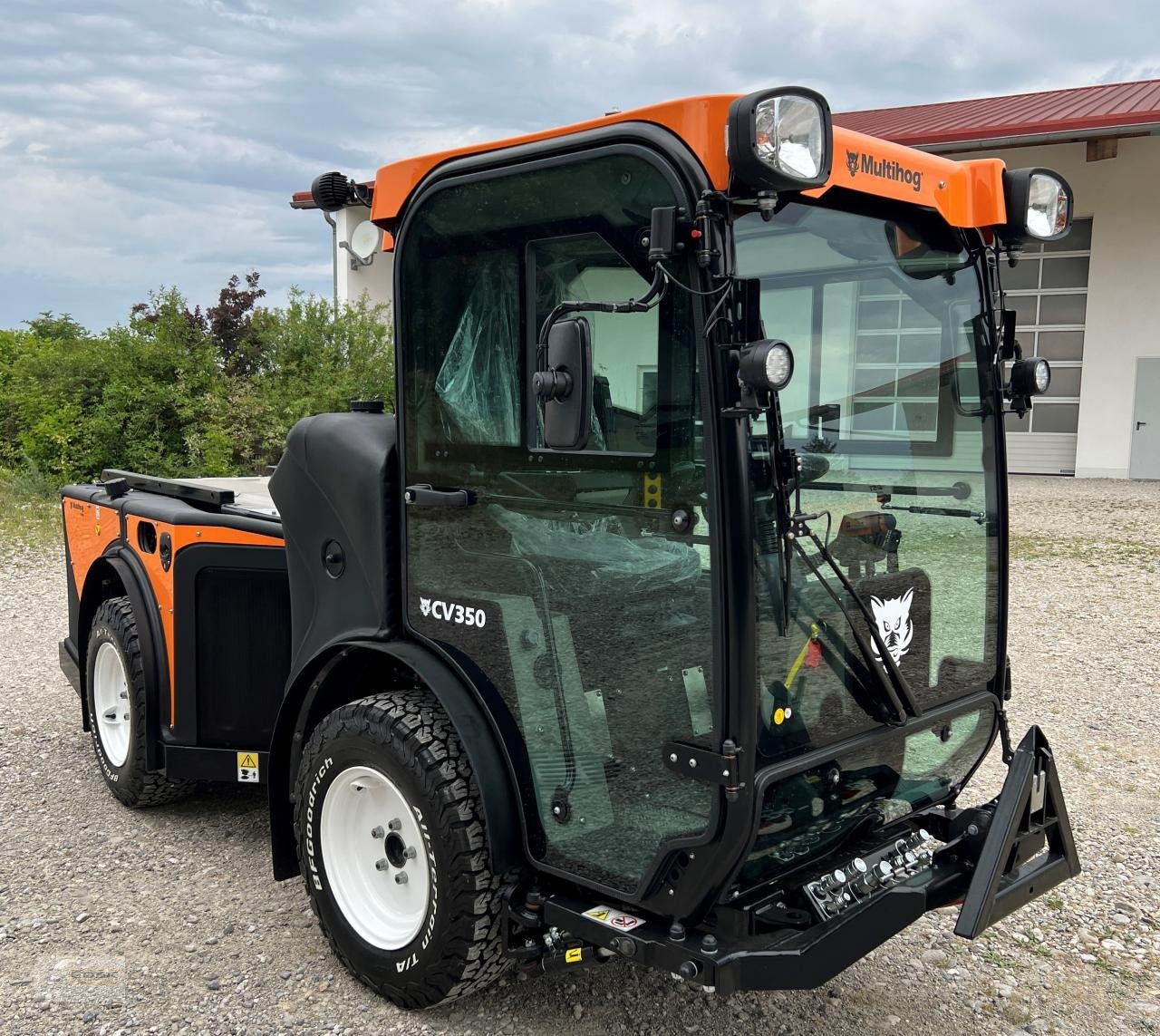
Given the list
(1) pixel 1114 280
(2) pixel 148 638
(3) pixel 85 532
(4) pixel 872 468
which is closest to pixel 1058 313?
(1) pixel 1114 280

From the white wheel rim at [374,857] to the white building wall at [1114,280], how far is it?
15.9 metres

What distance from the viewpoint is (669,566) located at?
99.9 inches

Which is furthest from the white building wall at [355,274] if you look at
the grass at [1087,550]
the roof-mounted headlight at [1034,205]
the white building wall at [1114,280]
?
the roof-mounted headlight at [1034,205]

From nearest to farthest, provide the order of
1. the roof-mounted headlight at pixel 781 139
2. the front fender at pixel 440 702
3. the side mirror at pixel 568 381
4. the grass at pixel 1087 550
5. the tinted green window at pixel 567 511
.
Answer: the roof-mounted headlight at pixel 781 139 < the side mirror at pixel 568 381 < the tinted green window at pixel 567 511 < the front fender at pixel 440 702 < the grass at pixel 1087 550

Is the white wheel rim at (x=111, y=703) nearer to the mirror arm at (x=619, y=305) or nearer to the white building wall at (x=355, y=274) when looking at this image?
the mirror arm at (x=619, y=305)

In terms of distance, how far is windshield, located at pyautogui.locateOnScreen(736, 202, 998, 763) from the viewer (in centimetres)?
255

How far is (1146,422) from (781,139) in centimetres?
1673

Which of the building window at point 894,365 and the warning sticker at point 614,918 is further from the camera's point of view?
the building window at point 894,365

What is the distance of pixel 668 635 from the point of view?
2.55m

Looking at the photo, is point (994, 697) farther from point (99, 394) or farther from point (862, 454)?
point (99, 394)

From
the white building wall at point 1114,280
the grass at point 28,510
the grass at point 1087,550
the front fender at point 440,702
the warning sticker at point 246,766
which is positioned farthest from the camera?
the white building wall at point 1114,280

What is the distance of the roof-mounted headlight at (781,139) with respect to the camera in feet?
7.22

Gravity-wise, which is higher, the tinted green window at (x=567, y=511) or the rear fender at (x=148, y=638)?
the tinted green window at (x=567, y=511)

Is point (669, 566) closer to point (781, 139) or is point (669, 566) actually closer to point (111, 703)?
point (781, 139)
